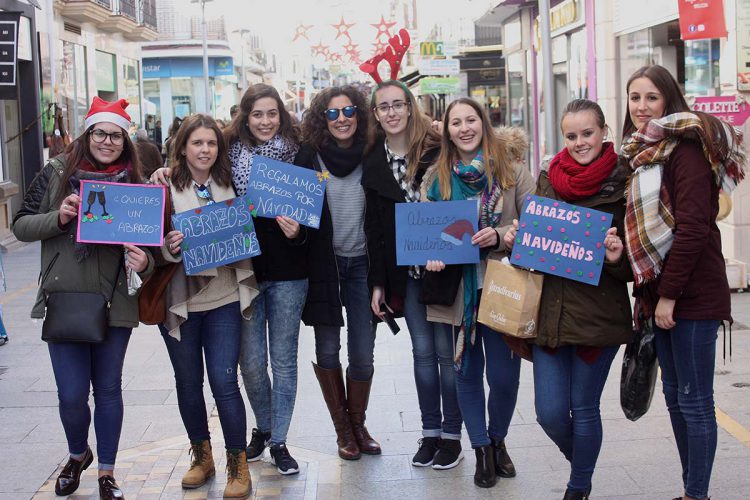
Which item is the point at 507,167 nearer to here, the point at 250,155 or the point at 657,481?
the point at 250,155

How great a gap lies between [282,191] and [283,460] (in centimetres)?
139

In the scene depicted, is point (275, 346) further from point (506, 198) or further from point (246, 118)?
point (506, 198)

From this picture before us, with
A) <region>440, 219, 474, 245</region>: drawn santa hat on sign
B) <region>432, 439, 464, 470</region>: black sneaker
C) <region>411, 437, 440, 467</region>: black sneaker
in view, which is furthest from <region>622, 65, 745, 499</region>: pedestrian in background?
<region>411, 437, 440, 467</region>: black sneaker

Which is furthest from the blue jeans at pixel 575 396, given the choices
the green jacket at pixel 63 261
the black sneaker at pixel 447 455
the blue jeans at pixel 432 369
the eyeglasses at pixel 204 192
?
the green jacket at pixel 63 261

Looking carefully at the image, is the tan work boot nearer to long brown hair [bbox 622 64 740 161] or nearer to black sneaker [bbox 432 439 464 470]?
black sneaker [bbox 432 439 464 470]

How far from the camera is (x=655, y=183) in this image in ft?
13.0

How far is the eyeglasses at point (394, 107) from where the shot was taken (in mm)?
5051

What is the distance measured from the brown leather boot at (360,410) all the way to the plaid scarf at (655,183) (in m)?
1.89

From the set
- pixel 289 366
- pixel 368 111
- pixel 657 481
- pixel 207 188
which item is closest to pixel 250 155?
pixel 207 188

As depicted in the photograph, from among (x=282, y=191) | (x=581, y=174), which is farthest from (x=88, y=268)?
(x=581, y=174)

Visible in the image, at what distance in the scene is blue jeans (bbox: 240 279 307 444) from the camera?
5.04 meters

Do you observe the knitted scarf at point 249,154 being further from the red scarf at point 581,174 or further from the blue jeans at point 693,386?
the blue jeans at point 693,386

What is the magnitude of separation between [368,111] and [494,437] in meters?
1.78

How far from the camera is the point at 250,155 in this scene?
505cm
